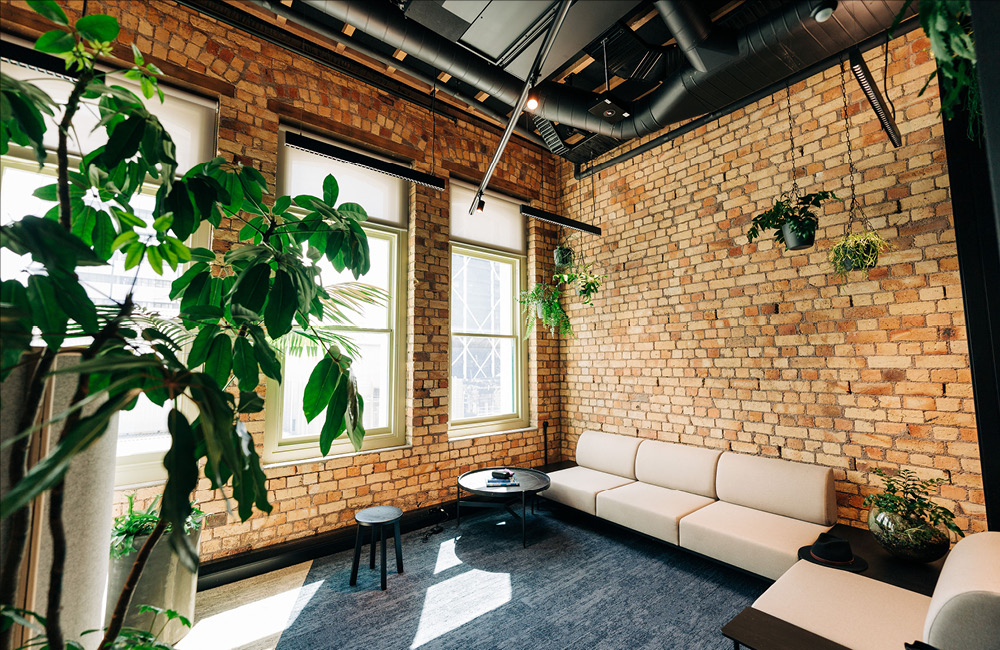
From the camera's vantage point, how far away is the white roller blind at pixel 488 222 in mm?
5219

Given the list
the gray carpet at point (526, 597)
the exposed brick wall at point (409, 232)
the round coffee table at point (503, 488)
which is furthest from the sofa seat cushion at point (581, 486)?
the exposed brick wall at point (409, 232)

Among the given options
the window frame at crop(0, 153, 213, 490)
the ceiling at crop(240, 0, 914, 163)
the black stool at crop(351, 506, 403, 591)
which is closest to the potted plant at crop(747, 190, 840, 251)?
the ceiling at crop(240, 0, 914, 163)

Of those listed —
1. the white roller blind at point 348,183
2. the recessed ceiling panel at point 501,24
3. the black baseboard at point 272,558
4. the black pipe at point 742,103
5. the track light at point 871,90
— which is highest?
the black pipe at point 742,103

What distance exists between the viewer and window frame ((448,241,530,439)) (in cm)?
506

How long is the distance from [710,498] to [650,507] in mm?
683

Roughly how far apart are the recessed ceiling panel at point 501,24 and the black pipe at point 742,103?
82.3 inches

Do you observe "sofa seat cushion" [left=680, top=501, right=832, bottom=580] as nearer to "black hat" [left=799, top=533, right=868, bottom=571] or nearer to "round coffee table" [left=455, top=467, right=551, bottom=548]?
"black hat" [left=799, top=533, right=868, bottom=571]

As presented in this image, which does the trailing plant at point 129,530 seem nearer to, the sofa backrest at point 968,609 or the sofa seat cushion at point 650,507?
the sofa seat cushion at point 650,507

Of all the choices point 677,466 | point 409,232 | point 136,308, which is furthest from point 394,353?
point 136,308

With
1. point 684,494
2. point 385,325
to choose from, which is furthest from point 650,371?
point 385,325

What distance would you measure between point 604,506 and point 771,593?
1734 millimetres

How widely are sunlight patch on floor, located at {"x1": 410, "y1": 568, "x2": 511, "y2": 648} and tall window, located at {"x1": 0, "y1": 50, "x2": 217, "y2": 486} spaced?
2.19 m

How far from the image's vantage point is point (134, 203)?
3.28 metres

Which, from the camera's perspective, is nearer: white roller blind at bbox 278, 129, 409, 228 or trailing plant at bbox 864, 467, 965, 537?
trailing plant at bbox 864, 467, 965, 537
